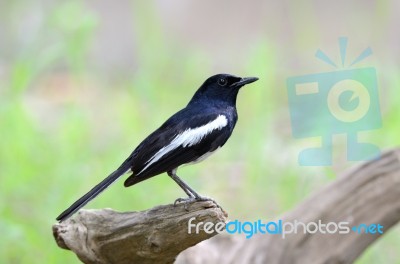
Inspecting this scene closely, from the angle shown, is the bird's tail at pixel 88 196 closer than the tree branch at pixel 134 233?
Yes

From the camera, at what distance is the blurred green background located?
4.12 metres

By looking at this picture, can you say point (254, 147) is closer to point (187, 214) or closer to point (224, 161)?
point (224, 161)

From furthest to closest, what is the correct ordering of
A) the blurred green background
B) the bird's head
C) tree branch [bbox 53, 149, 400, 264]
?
the blurred green background, tree branch [bbox 53, 149, 400, 264], the bird's head

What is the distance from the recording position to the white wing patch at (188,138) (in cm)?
253

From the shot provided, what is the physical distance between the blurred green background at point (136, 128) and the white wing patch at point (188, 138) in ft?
4.30

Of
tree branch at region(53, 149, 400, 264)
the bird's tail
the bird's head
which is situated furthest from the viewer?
tree branch at region(53, 149, 400, 264)

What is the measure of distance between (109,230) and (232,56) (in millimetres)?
4581

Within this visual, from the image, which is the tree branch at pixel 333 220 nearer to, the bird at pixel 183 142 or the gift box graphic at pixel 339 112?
the gift box graphic at pixel 339 112

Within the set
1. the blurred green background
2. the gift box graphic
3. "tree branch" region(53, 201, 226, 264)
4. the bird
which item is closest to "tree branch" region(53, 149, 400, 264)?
the gift box graphic

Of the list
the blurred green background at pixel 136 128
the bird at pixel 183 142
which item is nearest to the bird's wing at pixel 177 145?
the bird at pixel 183 142

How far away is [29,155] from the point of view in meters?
4.31

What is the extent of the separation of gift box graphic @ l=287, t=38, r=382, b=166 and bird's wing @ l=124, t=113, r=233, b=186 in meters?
0.64

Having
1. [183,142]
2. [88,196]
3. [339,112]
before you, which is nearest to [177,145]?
[183,142]

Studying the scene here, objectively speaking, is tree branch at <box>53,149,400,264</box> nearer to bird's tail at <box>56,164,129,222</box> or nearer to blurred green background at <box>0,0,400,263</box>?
blurred green background at <box>0,0,400,263</box>
